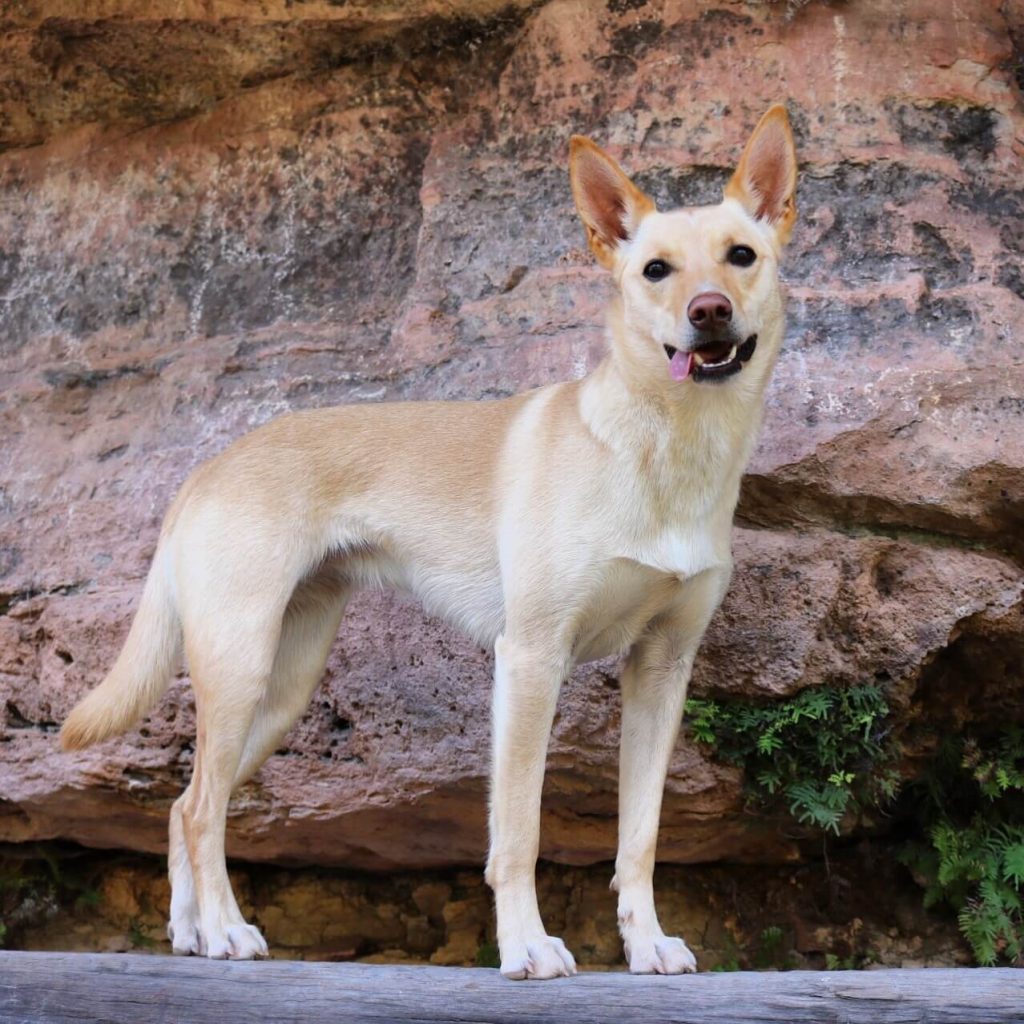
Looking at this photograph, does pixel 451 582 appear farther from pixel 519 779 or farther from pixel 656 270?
pixel 656 270

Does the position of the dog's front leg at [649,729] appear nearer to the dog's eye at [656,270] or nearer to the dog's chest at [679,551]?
the dog's chest at [679,551]

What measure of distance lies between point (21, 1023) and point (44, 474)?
303cm

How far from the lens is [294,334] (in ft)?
20.0

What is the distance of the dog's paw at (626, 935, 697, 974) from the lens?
379cm

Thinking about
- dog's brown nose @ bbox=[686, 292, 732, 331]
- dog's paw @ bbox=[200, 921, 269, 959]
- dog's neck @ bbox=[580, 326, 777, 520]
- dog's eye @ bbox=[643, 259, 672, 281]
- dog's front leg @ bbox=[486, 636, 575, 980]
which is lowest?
dog's paw @ bbox=[200, 921, 269, 959]

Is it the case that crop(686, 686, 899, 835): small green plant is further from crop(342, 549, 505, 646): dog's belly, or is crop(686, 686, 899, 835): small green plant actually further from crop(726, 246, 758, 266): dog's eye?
crop(726, 246, 758, 266): dog's eye

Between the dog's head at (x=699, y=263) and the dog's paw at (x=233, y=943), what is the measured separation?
2.14 metres

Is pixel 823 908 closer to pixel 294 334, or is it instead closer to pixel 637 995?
pixel 637 995

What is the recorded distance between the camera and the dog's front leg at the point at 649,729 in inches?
160

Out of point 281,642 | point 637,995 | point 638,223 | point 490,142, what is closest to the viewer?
point 637,995

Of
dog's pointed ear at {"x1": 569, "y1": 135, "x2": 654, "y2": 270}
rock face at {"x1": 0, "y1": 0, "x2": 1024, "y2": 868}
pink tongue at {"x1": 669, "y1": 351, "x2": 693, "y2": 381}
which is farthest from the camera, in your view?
Result: rock face at {"x1": 0, "y1": 0, "x2": 1024, "y2": 868}

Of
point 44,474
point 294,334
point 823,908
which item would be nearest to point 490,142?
point 294,334

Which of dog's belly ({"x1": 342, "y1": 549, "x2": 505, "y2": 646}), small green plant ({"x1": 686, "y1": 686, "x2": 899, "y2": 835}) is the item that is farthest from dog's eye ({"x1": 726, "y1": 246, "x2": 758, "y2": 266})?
small green plant ({"x1": 686, "y1": 686, "x2": 899, "y2": 835})

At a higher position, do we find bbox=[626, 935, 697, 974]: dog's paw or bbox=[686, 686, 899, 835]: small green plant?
bbox=[686, 686, 899, 835]: small green plant
